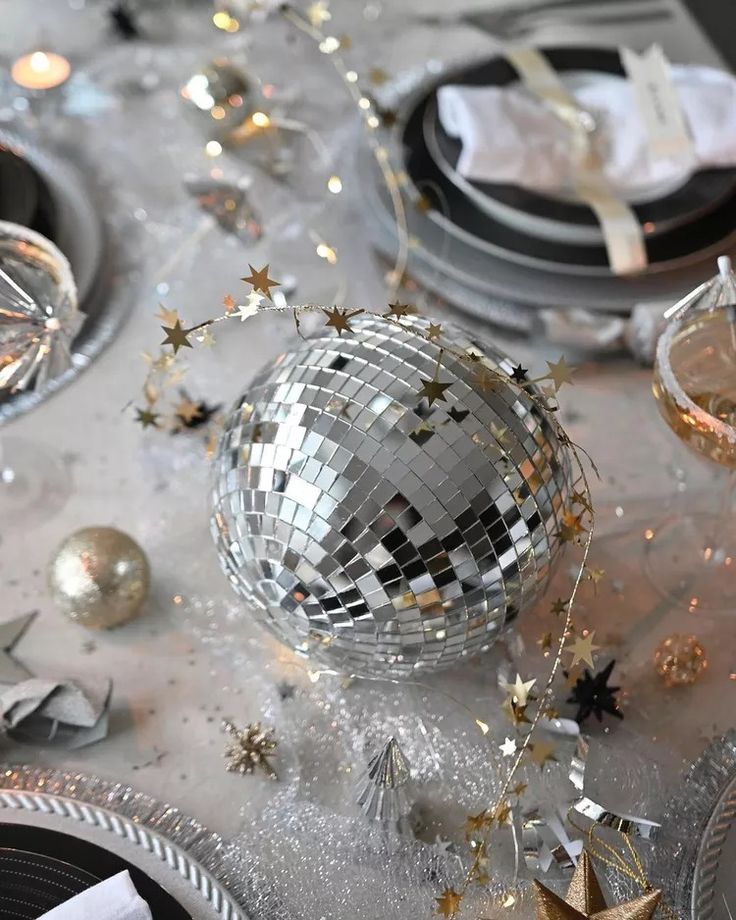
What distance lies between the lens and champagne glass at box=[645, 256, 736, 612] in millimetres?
646

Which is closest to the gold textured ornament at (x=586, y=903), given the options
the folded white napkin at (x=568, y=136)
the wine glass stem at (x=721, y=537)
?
the wine glass stem at (x=721, y=537)

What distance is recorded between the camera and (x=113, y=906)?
0.55m

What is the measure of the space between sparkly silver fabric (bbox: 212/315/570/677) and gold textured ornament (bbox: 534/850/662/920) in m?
0.14

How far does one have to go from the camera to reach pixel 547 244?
0.87 meters

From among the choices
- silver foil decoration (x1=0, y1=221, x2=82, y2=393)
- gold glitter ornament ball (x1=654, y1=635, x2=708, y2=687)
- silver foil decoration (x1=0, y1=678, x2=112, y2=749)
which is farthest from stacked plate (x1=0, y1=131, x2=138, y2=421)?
gold glitter ornament ball (x1=654, y1=635, x2=708, y2=687)

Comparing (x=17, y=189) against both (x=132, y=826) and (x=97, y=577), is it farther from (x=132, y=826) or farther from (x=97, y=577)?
(x=132, y=826)

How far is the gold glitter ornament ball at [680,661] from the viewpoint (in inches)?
27.3

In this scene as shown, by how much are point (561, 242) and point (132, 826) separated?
0.59m

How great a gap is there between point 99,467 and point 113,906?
368mm

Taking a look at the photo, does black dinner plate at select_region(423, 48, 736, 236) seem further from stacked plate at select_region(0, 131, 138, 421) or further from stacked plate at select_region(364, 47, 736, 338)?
stacked plate at select_region(0, 131, 138, 421)

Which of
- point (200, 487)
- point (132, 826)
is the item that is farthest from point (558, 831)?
point (200, 487)

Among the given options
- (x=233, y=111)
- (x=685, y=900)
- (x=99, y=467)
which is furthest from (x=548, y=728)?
(x=233, y=111)

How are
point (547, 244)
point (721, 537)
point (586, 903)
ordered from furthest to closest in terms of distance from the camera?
point (547, 244) < point (721, 537) < point (586, 903)

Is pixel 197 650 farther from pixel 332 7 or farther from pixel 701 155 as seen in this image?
pixel 332 7
